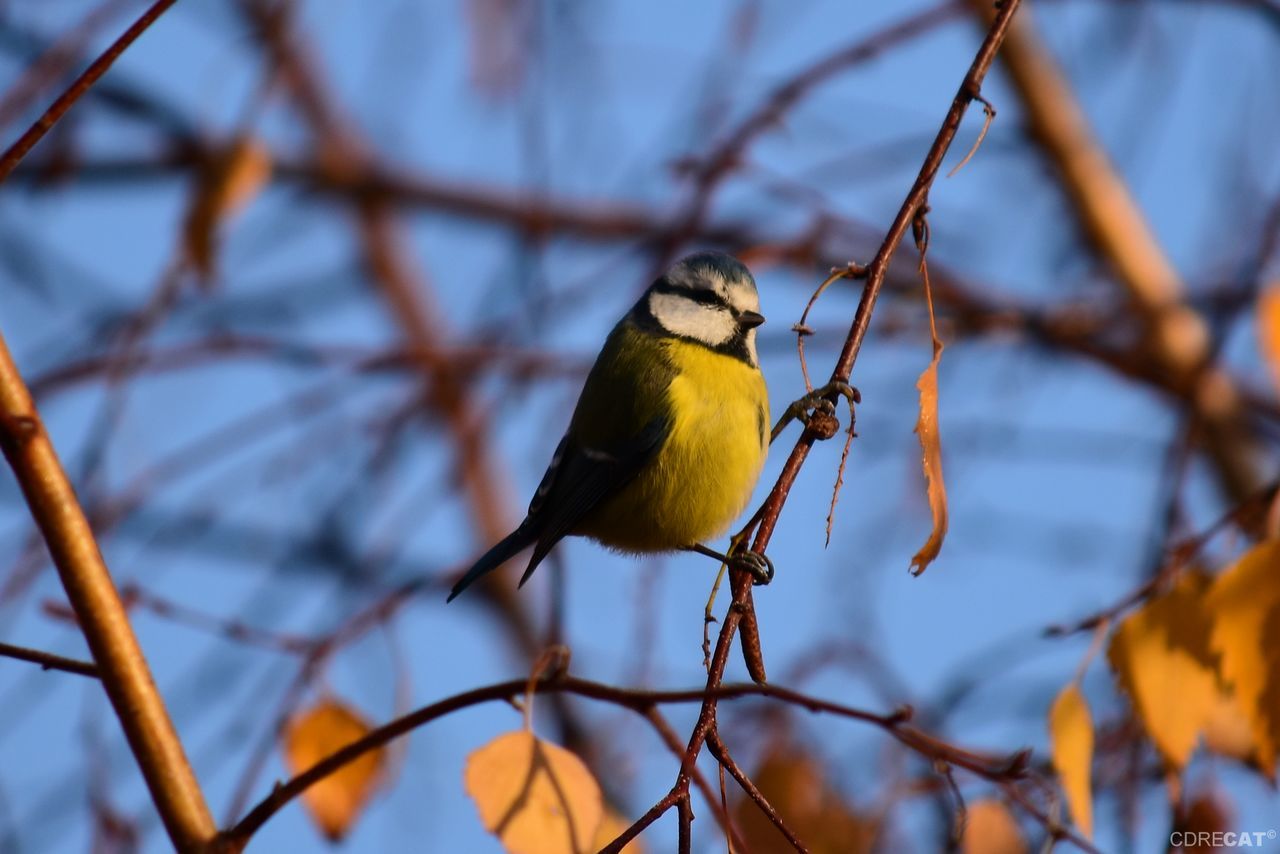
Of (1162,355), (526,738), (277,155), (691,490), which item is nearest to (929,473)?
(526,738)

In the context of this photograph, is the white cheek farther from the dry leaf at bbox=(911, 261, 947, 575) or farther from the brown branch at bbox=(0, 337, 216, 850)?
the brown branch at bbox=(0, 337, 216, 850)

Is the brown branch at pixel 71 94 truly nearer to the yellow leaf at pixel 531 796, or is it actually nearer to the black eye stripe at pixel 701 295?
the yellow leaf at pixel 531 796

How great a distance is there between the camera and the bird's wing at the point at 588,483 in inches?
93.4

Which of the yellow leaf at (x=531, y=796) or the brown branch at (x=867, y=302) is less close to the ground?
the brown branch at (x=867, y=302)

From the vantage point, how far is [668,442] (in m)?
2.41

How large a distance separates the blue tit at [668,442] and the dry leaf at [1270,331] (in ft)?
2.88

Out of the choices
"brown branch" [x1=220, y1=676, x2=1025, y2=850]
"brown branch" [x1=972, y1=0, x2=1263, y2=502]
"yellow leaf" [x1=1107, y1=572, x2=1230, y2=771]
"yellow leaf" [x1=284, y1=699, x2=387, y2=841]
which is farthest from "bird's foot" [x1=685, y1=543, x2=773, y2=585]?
"brown branch" [x1=972, y1=0, x2=1263, y2=502]

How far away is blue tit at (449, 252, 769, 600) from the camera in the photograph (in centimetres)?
239

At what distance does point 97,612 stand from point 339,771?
733mm

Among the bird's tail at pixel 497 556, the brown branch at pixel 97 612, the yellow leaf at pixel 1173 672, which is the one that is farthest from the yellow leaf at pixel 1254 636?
the bird's tail at pixel 497 556

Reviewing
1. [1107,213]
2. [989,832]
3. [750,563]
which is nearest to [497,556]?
[989,832]

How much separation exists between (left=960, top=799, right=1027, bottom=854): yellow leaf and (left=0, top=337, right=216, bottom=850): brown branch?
937 mm

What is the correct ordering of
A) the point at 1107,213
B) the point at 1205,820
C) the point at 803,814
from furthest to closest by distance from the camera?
the point at 1107,213 → the point at 803,814 → the point at 1205,820

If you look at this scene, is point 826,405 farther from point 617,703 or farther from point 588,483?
point 588,483
